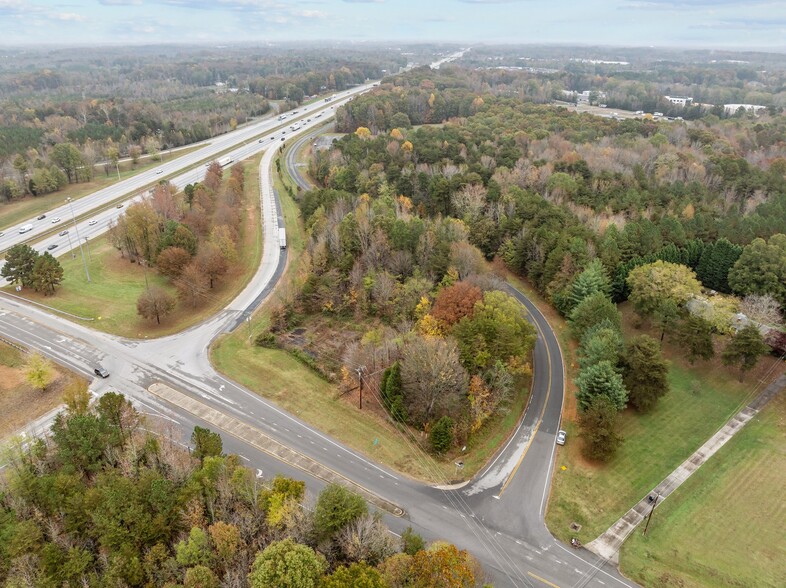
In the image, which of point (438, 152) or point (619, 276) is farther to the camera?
point (438, 152)

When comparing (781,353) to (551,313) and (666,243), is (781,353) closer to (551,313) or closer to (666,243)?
(666,243)

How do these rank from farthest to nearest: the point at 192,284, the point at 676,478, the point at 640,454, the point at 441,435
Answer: the point at 192,284, the point at 640,454, the point at 441,435, the point at 676,478

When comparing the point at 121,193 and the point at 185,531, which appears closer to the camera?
the point at 185,531

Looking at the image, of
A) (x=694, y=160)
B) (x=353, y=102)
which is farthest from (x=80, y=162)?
(x=694, y=160)

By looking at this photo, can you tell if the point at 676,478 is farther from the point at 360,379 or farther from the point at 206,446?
the point at 206,446

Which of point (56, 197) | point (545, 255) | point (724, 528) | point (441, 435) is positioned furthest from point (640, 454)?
point (56, 197)

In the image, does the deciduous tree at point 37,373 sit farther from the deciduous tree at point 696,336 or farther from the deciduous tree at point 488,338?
the deciduous tree at point 696,336

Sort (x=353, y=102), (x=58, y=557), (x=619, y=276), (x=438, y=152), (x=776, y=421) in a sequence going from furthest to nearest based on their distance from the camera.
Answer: (x=353, y=102) → (x=438, y=152) → (x=619, y=276) → (x=776, y=421) → (x=58, y=557)
